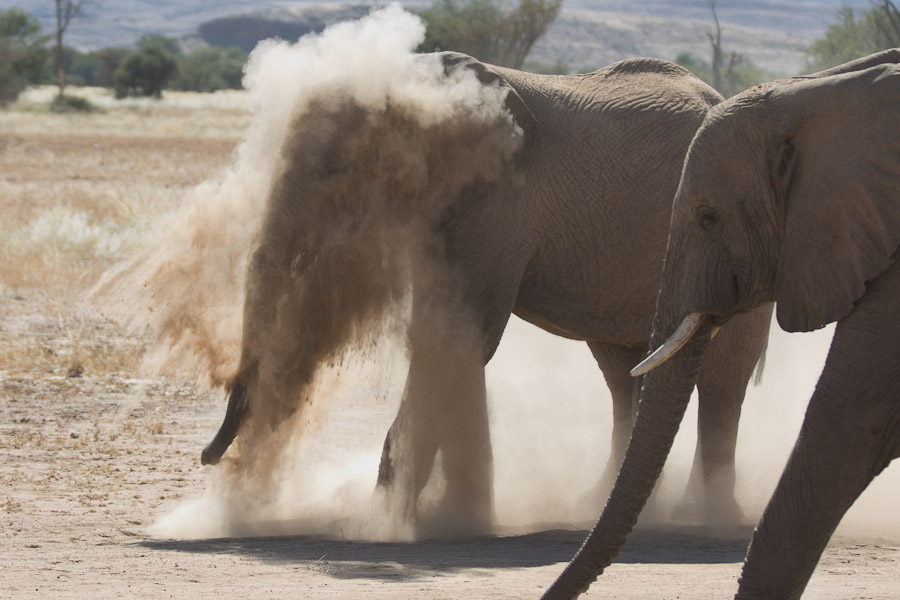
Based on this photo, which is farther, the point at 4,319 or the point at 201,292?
the point at 4,319

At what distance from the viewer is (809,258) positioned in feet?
13.5

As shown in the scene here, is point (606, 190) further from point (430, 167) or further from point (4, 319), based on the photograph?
point (4, 319)

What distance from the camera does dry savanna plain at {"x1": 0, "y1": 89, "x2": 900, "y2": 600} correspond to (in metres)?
5.60

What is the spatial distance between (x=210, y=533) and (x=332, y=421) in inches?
115

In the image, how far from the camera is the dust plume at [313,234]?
6.70 metres

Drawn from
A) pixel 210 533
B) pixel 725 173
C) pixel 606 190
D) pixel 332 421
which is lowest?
pixel 210 533

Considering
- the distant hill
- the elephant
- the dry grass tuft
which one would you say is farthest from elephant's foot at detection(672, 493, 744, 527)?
the distant hill

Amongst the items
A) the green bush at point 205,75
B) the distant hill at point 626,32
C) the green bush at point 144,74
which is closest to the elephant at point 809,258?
the green bush at point 144,74

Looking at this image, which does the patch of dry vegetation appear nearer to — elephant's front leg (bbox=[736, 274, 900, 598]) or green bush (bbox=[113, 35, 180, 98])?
elephant's front leg (bbox=[736, 274, 900, 598])

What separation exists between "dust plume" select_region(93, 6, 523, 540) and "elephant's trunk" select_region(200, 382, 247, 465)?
0.05 m

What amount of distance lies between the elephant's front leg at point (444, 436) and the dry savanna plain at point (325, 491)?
194mm

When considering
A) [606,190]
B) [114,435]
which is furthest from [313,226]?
[114,435]

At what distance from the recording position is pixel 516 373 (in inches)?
388

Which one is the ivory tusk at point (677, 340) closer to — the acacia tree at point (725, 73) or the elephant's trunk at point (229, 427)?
the elephant's trunk at point (229, 427)
